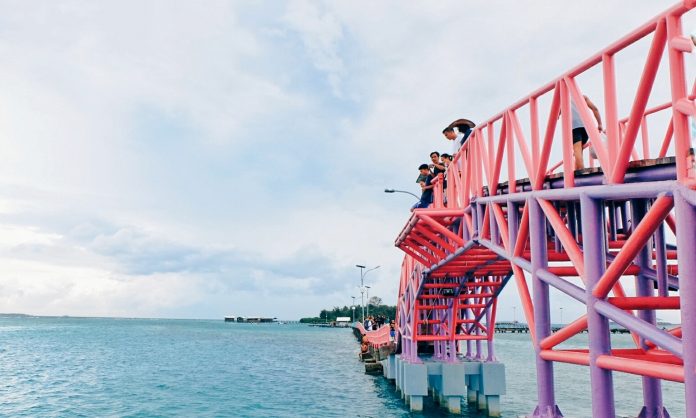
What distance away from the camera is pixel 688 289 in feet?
18.9

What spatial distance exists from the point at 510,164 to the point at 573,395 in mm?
36176

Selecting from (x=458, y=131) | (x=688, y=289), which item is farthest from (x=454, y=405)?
(x=688, y=289)

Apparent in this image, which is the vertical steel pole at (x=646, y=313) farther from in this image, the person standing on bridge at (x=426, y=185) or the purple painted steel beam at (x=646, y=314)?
the person standing on bridge at (x=426, y=185)

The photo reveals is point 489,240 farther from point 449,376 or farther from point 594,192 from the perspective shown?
point 449,376

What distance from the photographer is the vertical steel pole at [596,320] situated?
740cm

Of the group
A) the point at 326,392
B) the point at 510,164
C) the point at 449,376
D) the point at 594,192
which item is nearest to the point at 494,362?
the point at 449,376

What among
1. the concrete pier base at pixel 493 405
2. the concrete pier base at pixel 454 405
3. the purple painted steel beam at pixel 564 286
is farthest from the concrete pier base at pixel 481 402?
the purple painted steel beam at pixel 564 286

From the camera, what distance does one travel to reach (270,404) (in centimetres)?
3566

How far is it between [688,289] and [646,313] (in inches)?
144

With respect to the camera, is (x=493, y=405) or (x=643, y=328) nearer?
(x=643, y=328)

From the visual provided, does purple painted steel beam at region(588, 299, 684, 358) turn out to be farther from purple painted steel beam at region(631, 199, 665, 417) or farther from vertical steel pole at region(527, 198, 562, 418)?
purple painted steel beam at region(631, 199, 665, 417)

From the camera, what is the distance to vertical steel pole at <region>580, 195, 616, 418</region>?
740 centimetres

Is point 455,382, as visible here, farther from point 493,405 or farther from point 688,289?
point 688,289

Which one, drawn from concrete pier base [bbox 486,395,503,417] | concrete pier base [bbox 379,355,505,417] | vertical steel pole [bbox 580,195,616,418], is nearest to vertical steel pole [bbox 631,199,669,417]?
vertical steel pole [bbox 580,195,616,418]
